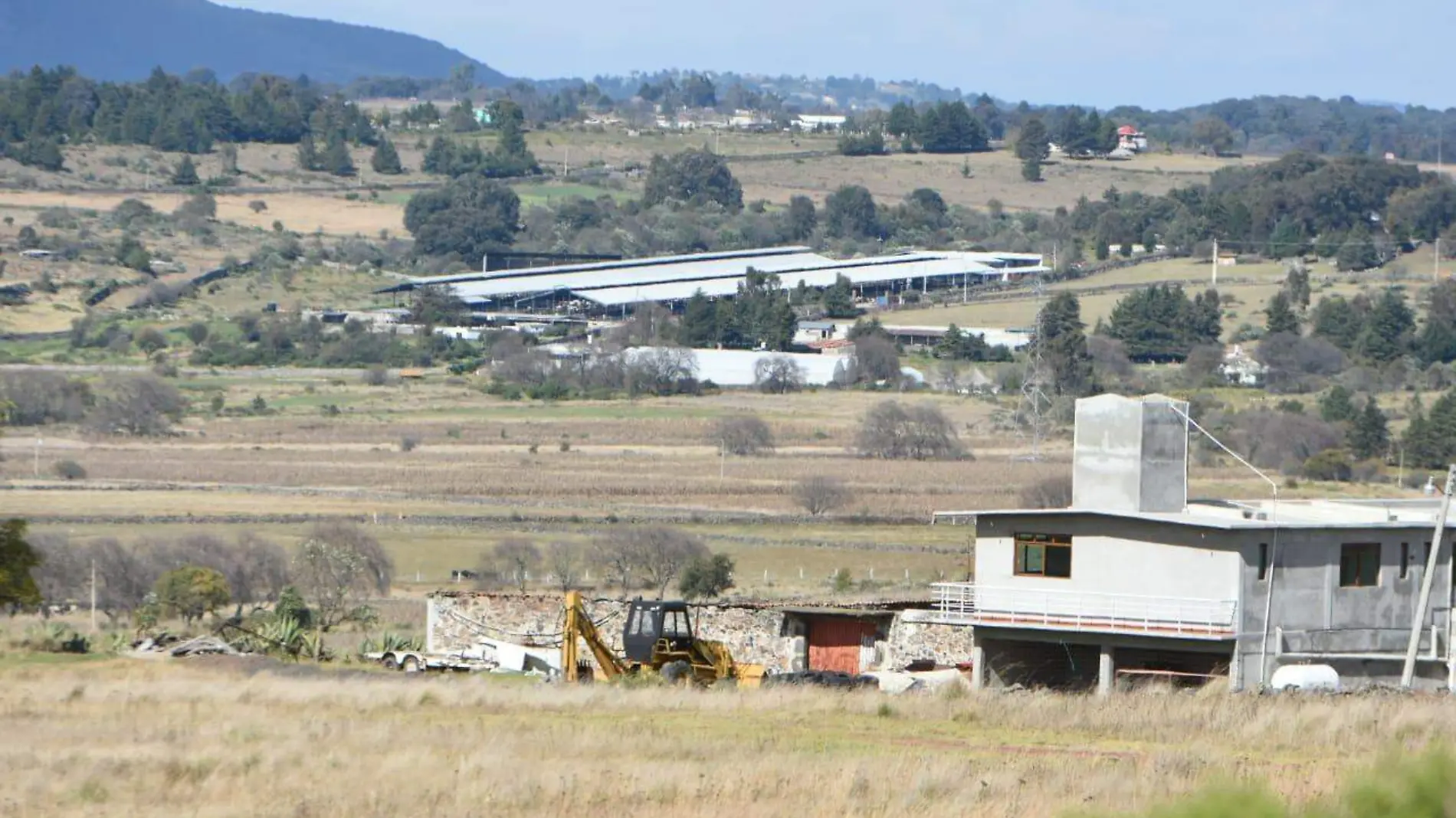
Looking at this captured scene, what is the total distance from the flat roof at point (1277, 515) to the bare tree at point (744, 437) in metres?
47.6

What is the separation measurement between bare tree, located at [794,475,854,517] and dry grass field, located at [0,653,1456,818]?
39.4 metres

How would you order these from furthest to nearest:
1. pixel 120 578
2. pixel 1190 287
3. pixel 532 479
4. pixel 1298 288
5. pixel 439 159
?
pixel 439 159 → pixel 1190 287 → pixel 1298 288 → pixel 532 479 → pixel 120 578

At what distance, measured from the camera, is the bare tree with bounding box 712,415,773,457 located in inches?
3401

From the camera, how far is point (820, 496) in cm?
7094

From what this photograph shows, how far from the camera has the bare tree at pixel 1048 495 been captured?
6675 centimetres

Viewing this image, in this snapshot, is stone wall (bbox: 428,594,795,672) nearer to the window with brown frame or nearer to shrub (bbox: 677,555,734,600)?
the window with brown frame

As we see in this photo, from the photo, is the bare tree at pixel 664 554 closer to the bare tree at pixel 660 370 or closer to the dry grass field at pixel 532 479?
the dry grass field at pixel 532 479

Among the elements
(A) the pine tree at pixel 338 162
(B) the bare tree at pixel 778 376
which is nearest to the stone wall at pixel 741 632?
(B) the bare tree at pixel 778 376

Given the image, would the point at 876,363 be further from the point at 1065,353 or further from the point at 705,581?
the point at 705,581

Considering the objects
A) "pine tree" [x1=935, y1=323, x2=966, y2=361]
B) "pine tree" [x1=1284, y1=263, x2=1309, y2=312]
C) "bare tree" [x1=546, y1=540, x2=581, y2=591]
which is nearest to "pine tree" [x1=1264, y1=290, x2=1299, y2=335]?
"pine tree" [x1=1284, y1=263, x2=1309, y2=312]

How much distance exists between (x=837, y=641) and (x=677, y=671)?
5349 mm

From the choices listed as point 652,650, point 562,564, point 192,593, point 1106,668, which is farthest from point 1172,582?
point 562,564

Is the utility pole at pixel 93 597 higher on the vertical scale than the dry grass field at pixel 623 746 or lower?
lower

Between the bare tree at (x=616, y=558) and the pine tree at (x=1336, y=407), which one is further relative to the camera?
the pine tree at (x=1336, y=407)
